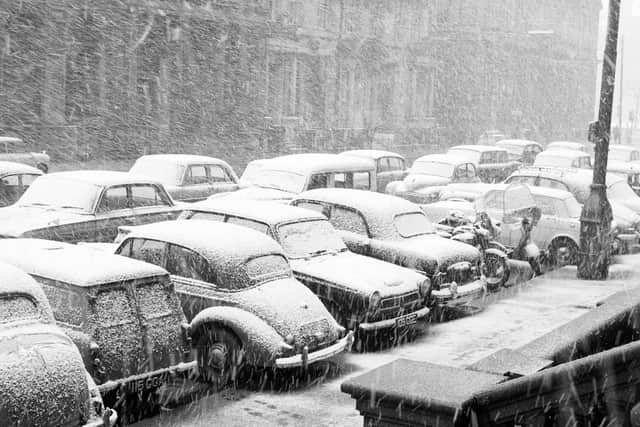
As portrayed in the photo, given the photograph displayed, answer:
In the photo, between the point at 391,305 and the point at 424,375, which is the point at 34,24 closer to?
the point at 391,305

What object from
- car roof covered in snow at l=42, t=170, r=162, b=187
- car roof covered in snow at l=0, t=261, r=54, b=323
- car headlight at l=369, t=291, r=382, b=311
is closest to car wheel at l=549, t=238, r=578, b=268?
car headlight at l=369, t=291, r=382, b=311

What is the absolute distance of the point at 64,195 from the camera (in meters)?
13.2

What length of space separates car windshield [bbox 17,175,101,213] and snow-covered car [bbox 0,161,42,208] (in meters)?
3.54

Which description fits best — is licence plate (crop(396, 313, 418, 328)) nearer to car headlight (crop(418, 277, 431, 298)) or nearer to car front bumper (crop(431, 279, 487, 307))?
car headlight (crop(418, 277, 431, 298))

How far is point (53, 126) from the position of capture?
29.3 m

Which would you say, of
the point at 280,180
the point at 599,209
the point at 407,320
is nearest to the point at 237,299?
the point at 407,320

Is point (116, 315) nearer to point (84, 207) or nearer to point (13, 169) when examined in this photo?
point (84, 207)

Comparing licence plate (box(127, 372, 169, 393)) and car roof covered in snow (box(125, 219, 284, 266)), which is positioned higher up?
car roof covered in snow (box(125, 219, 284, 266))

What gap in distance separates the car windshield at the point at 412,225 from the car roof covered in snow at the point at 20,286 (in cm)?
678

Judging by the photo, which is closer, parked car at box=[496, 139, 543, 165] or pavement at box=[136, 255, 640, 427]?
pavement at box=[136, 255, 640, 427]

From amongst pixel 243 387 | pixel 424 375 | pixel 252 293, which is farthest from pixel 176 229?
pixel 424 375

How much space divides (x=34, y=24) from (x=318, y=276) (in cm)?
2189

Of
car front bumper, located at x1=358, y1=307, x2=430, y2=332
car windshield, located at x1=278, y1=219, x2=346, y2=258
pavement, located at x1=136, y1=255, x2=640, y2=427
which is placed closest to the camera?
pavement, located at x1=136, y1=255, x2=640, y2=427

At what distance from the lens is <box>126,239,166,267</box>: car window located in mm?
9805
